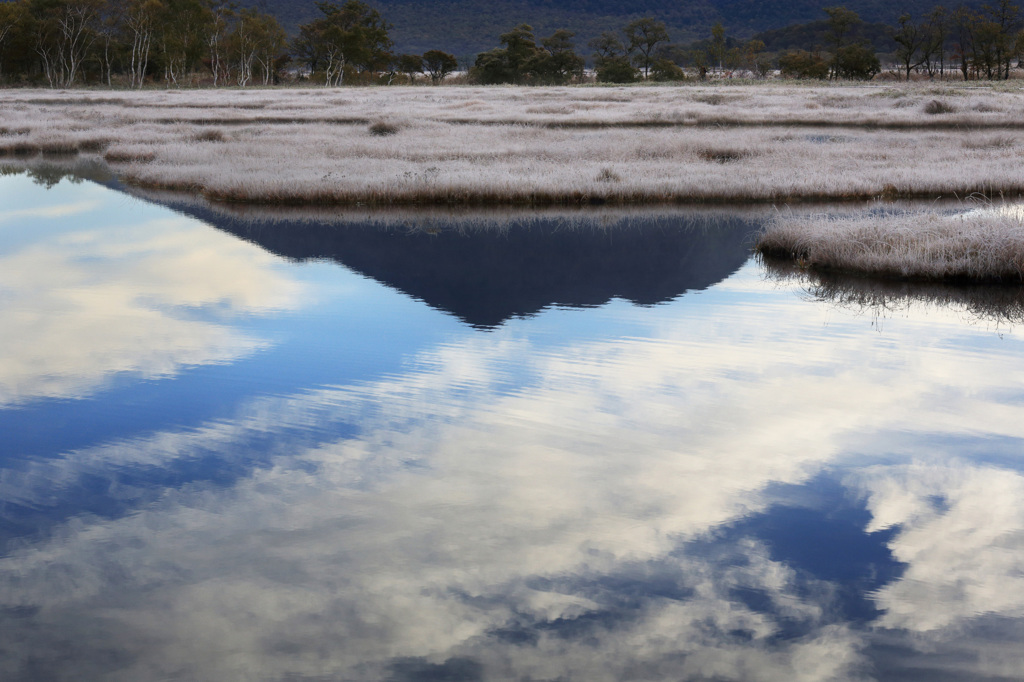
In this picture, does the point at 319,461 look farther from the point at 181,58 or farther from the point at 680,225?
the point at 181,58

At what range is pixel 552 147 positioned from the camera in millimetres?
31188

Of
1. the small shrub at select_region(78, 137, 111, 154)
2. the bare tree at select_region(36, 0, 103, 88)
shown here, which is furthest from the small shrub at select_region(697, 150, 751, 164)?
the bare tree at select_region(36, 0, 103, 88)

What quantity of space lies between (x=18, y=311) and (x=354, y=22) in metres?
100

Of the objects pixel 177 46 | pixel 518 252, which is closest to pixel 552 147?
pixel 518 252

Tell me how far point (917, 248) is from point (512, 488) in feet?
30.6

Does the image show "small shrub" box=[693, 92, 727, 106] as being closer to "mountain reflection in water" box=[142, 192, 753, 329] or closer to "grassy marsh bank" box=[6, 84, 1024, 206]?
"grassy marsh bank" box=[6, 84, 1024, 206]

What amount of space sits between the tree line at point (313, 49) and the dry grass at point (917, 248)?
7710 cm

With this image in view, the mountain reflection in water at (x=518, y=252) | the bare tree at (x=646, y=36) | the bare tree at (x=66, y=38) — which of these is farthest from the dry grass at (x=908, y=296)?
the bare tree at (x=646, y=36)

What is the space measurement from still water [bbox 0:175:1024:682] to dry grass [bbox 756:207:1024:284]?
2.45ft

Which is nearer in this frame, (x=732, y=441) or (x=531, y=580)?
(x=531, y=580)

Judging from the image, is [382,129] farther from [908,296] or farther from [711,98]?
[908,296]

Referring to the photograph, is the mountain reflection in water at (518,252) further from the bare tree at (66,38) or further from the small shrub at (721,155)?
the bare tree at (66,38)

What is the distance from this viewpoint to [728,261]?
1546cm

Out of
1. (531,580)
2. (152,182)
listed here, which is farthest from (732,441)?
(152,182)
